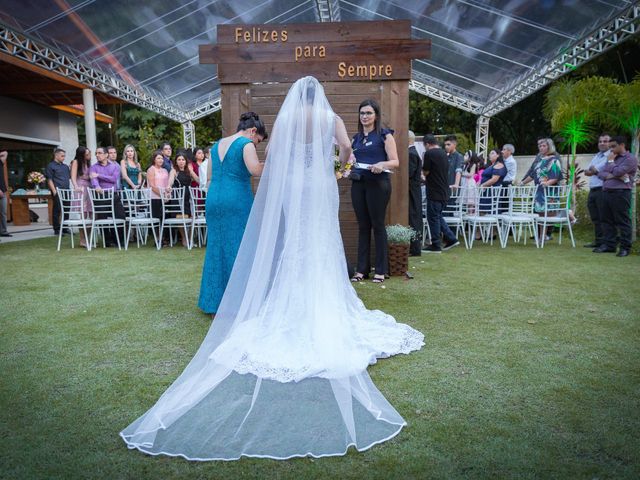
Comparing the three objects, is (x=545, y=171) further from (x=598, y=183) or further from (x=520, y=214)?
(x=598, y=183)

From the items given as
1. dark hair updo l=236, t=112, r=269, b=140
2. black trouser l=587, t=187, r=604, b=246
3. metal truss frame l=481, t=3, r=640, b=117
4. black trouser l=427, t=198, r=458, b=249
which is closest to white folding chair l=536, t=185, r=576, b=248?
black trouser l=587, t=187, r=604, b=246

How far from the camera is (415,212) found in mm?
7559

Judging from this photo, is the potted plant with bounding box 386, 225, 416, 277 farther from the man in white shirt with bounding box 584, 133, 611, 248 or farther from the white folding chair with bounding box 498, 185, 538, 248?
the man in white shirt with bounding box 584, 133, 611, 248

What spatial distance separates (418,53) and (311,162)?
3515 mm

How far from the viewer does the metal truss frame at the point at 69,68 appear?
877 cm

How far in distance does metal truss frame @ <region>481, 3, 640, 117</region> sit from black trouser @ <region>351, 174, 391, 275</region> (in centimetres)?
634

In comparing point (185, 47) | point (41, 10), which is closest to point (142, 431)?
point (41, 10)

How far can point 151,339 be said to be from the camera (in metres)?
3.75

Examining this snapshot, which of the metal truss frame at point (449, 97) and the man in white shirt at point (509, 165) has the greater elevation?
the metal truss frame at point (449, 97)

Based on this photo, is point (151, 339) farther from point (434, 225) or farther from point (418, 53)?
point (434, 225)

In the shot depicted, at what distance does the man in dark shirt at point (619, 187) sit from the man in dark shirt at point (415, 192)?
2910 millimetres

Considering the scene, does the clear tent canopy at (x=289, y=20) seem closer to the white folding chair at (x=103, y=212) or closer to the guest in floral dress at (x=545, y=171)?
the guest in floral dress at (x=545, y=171)

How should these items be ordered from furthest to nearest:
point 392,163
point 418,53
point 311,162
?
point 418,53 → point 392,163 → point 311,162

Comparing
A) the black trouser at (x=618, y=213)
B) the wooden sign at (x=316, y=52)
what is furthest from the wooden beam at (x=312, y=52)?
the black trouser at (x=618, y=213)
